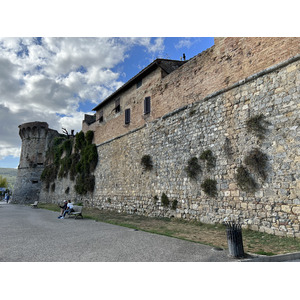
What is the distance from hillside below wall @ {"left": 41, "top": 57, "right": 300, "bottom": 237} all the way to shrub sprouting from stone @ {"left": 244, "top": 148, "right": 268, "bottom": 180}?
0.50 ft

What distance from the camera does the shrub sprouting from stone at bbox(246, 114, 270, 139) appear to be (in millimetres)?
7277

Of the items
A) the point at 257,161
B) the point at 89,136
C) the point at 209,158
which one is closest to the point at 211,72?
the point at 209,158

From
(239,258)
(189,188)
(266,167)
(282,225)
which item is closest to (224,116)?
(266,167)

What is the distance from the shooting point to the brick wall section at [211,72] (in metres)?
7.52

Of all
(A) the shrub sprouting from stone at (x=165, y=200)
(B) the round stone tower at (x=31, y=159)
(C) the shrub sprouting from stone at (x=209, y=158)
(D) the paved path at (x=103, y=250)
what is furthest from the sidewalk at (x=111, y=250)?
(B) the round stone tower at (x=31, y=159)

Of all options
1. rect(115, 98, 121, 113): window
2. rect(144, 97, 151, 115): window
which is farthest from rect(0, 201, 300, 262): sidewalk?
rect(115, 98, 121, 113): window

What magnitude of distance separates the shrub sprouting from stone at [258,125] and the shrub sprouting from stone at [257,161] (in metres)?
0.56

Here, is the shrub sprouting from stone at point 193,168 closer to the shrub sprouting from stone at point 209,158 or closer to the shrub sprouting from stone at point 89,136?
the shrub sprouting from stone at point 209,158

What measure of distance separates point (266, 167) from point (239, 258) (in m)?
3.85

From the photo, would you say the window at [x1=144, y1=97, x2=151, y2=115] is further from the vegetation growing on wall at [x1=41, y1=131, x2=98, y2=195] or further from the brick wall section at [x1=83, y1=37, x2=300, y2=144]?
the vegetation growing on wall at [x1=41, y1=131, x2=98, y2=195]

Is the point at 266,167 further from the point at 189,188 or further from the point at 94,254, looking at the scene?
the point at 94,254

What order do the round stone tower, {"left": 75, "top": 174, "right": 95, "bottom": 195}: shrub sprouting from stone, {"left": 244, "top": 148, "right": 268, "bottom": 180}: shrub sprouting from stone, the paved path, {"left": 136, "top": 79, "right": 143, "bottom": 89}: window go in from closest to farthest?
the paved path < {"left": 244, "top": 148, "right": 268, "bottom": 180}: shrub sprouting from stone < {"left": 136, "top": 79, "right": 143, "bottom": 89}: window < {"left": 75, "top": 174, "right": 95, "bottom": 195}: shrub sprouting from stone < the round stone tower

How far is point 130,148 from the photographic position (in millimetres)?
14906

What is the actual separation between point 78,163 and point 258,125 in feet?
58.1
